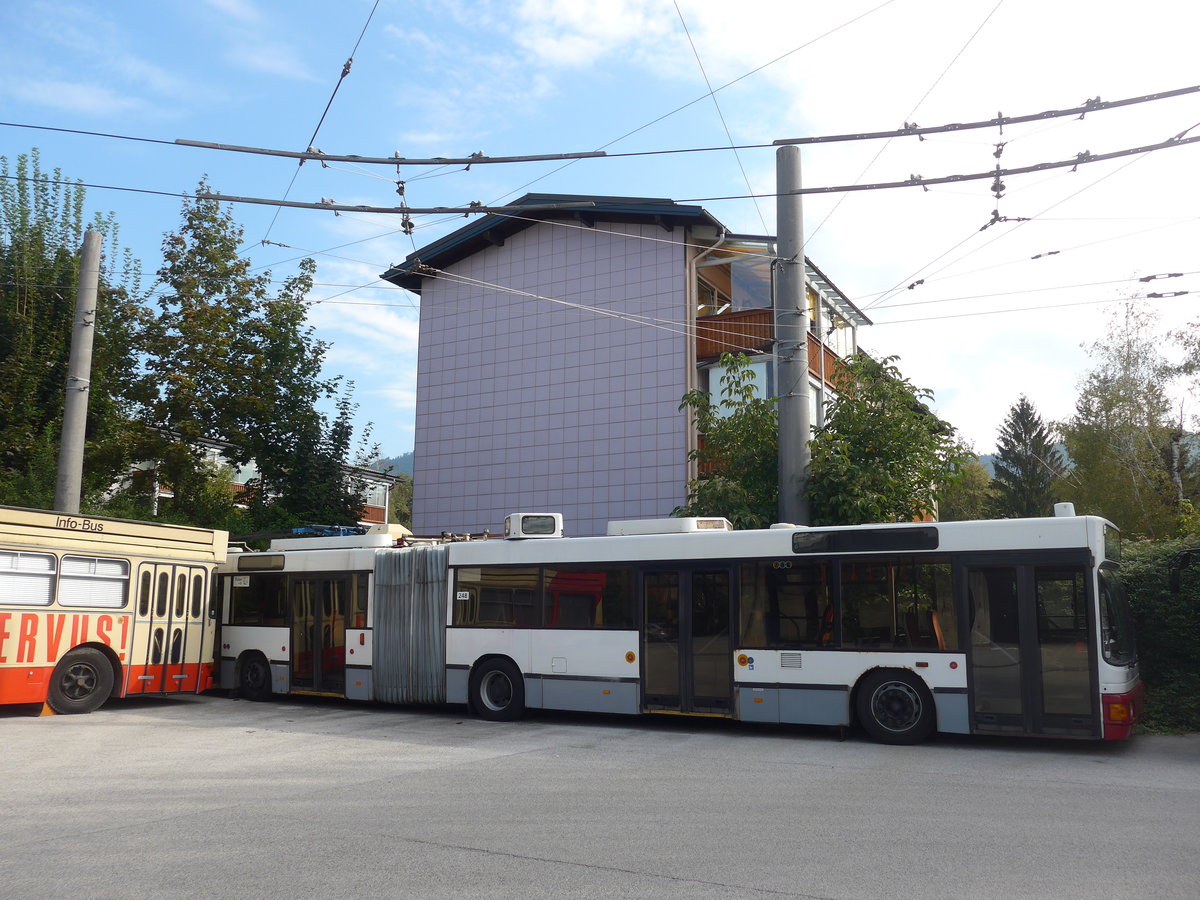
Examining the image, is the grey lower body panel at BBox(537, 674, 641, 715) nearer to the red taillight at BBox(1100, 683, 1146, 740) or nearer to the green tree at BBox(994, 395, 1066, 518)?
the red taillight at BBox(1100, 683, 1146, 740)

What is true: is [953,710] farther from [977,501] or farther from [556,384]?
[977,501]

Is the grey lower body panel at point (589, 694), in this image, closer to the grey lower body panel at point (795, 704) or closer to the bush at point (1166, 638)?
the grey lower body panel at point (795, 704)

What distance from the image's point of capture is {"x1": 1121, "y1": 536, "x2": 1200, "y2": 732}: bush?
Answer: 43.5 ft

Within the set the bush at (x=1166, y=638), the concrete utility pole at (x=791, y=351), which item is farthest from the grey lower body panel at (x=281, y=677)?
the bush at (x=1166, y=638)

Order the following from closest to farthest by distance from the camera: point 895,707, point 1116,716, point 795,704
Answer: point 1116,716, point 895,707, point 795,704

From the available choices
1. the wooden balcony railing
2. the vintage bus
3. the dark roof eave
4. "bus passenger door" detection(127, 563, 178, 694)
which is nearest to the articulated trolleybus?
the vintage bus

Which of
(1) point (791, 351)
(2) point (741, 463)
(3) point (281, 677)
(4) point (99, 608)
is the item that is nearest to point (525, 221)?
(2) point (741, 463)

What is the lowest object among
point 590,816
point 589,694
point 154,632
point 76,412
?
point 590,816

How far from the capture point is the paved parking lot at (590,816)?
6047 millimetres

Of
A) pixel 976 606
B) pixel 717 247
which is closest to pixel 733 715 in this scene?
pixel 976 606

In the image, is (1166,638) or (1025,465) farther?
(1025,465)

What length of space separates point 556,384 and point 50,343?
12044mm

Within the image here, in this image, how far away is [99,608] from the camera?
15930 millimetres

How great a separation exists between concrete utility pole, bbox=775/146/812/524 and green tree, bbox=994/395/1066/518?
52431 mm
